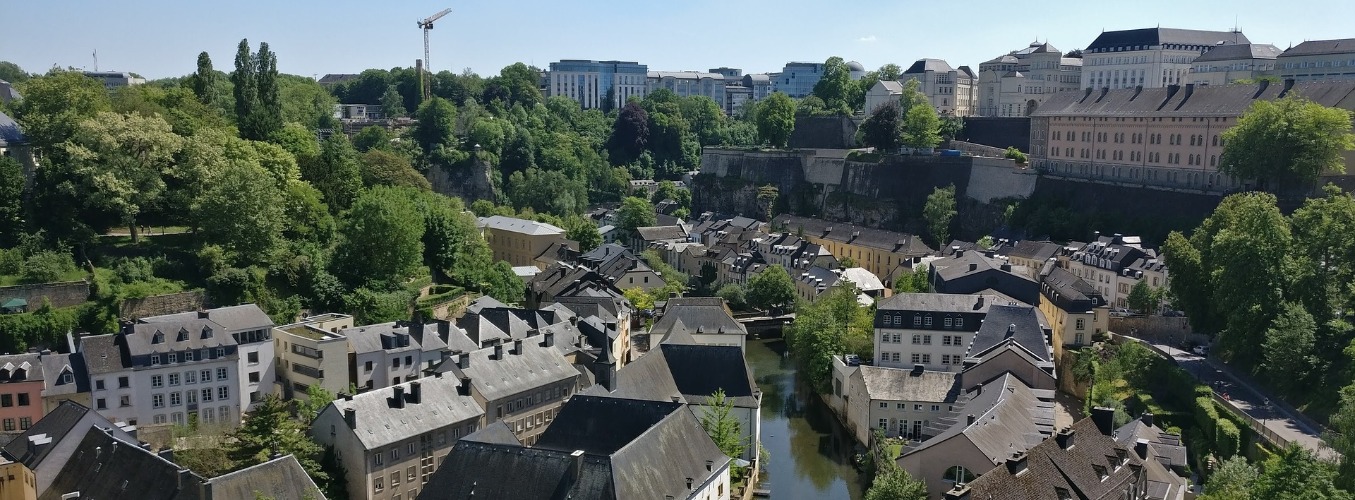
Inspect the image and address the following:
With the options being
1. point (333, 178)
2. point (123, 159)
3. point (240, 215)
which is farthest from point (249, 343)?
point (333, 178)

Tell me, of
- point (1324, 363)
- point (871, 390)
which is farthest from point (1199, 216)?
point (871, 390)

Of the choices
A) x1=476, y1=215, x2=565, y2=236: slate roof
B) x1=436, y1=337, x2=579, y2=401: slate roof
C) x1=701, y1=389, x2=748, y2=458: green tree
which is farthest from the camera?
x1=476, y1=215, x2=565, y2=236: slate roof

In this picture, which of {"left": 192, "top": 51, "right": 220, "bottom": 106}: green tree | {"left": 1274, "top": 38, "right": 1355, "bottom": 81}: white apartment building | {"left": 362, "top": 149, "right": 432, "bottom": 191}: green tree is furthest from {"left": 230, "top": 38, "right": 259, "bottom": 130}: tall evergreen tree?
{"left": 1274, "top": 38, "right": 1355, "bottom": 81}: white apartment building

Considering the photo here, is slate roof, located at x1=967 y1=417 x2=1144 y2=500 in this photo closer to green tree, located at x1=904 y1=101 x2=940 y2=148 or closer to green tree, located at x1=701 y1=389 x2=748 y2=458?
green tree, located at x1=701 y1=389 x2=748 y2=458

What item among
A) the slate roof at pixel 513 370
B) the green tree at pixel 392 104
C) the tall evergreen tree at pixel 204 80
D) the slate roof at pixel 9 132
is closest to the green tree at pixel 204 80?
the tall evergreen tree at pixel 204 80

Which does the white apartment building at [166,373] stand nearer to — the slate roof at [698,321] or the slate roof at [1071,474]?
the slate roof at [698,321]

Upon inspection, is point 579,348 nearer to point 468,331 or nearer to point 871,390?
point 468,331
